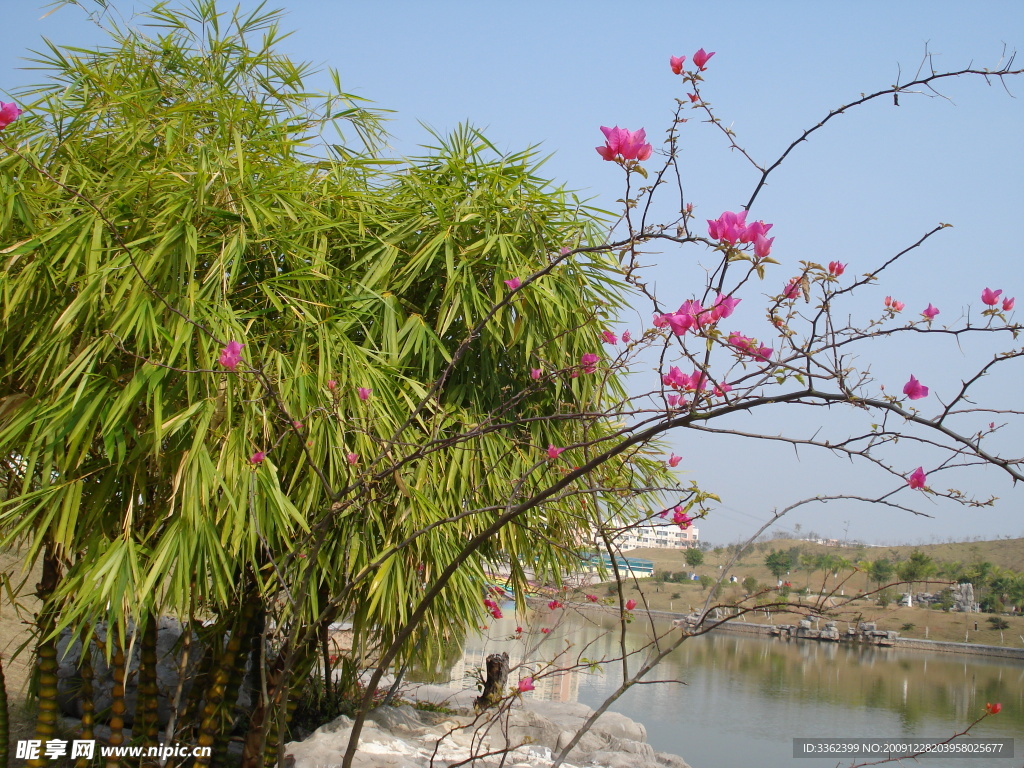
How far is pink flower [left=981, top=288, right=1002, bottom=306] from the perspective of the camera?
45.9 inches

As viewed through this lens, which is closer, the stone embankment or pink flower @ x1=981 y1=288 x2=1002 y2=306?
pink flower @ x1=981 y1=288 x2=1002 y2=306

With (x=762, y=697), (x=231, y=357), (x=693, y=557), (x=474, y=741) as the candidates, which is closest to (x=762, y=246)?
(x=231, y=357)

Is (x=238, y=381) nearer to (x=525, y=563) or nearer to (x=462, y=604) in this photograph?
(x=462, y=604)

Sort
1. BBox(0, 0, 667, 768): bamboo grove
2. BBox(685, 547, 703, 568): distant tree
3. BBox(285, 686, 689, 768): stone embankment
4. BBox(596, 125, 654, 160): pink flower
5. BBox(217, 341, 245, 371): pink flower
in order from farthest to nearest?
BBox(685, 547, 703, 568): distant tree, BBox(285, 686, 689, 768): stone embankment, BBox(0, 0, 667, 768): bamboo grove, BBox(217, 341, 245, 371): pink flower, BBox(596, 125, 654, 160): pink flower

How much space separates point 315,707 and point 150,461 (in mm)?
2159

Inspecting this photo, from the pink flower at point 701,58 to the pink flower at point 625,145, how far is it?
10.3 inches

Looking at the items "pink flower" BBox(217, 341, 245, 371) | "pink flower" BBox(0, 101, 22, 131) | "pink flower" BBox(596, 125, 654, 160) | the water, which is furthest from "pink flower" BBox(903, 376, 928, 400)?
the water

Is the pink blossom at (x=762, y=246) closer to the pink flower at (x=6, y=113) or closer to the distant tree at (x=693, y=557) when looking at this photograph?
the pink flower at (x=6, y=113)

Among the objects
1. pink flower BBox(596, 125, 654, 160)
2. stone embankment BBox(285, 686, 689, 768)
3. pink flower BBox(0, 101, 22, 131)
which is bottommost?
stone embankment BBox(285, 686, 689, 768)

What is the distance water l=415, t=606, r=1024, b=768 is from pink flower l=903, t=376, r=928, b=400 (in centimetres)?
203

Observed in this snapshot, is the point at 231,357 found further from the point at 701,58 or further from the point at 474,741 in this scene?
the point at 474,741

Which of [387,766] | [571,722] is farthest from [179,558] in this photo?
[571,722]

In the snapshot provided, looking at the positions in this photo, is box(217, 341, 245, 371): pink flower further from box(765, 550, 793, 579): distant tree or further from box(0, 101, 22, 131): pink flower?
box(765, 550, 793, 579): distant tree

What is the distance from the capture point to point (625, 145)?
1155 millimetres
